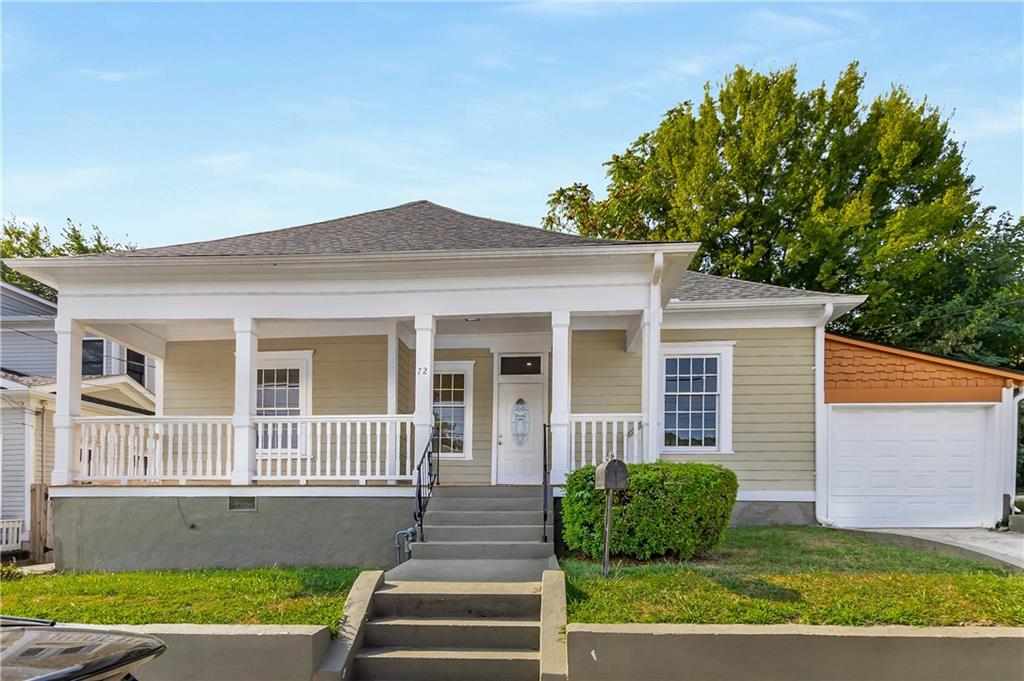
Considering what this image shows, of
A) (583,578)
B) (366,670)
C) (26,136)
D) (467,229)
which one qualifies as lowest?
(366,670)

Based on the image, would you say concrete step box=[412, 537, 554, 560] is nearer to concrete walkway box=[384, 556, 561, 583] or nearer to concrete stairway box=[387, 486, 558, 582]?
concrete stairway box=[387, 486, 558, 582]

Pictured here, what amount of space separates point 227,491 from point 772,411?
818 centimetres

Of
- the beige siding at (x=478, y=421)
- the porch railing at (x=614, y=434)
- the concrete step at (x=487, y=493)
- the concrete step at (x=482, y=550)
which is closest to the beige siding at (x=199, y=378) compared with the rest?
the beige siding at (x=478, y=421)

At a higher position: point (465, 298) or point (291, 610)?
point (465, 298)

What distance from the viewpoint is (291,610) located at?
20.4 ft

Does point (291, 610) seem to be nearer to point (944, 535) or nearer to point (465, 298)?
point (465, 298)

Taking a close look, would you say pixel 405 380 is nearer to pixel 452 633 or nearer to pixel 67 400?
pixel 67 400

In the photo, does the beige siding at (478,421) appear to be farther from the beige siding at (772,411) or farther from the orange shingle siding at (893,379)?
the orange shingle siding at (893,379)

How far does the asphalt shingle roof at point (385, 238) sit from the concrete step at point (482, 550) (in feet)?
12.2

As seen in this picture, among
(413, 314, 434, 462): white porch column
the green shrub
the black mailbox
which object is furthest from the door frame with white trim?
the black mailbox

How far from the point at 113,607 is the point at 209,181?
8.54 metres

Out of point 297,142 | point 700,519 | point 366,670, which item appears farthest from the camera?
point 297,142

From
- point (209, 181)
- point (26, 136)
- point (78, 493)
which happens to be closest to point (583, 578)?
point (78, 493)

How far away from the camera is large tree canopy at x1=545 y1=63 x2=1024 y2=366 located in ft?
62.7
